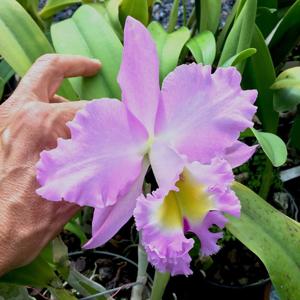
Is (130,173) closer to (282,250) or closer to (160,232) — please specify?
(160,232)

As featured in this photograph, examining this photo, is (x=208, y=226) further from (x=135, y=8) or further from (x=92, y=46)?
(x=135, y=8)

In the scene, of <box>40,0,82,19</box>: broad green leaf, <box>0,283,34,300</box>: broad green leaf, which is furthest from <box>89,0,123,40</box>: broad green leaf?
<box>0,283,34,300</box>: broad green leaf

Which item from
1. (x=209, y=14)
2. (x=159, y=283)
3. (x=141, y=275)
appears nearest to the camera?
(x=159, y=283)

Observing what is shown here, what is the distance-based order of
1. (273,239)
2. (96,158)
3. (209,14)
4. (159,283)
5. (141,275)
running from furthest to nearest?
(209,14), (141,275), (159,283), (273,239), (96,158)

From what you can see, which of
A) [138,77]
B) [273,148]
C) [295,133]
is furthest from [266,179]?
[138,77]

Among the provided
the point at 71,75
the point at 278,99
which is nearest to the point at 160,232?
the point at 71,75

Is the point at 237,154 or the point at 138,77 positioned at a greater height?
the point at 138,77

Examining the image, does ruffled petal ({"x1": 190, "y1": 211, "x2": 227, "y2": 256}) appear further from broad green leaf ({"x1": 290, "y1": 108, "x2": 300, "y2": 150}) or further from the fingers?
broad green leaf ({"x1": 290, "y1": 108, "x2": 300, "y2": 150})
